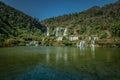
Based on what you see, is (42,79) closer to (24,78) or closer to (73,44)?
(24,78)

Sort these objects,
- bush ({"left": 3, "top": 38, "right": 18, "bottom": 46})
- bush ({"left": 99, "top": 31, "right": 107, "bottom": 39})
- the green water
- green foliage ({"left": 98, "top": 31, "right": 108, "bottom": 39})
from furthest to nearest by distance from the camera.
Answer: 1. green foliage ({"left": 98, "top": 31, "right": 108, "bottom": 39})
2. bush ({"left": 99, "top": 31, "right": 107, "bottom": 39})
3. bush ({"left": 3, "top": 38, "right": 18, "bottom": 46})
4. the green water

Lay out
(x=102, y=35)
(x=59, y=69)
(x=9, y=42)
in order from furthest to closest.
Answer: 1. (x=102, y=35)
2. (x=9, y=42)
3. (x=59, y=69)

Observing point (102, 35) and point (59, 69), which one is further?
point (102, 35)

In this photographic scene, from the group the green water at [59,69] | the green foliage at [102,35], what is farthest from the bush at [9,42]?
the green water at [59,69]

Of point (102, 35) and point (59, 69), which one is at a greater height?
point (102, 35)

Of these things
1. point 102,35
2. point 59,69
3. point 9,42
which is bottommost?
point 59,69

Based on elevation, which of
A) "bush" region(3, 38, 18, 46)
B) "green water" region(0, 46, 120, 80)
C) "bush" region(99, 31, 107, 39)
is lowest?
"green water" region(0, 46, 120, 80)

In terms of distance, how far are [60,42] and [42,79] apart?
5725 inches

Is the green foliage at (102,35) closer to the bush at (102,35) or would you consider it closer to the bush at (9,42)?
the bush at (102,35)

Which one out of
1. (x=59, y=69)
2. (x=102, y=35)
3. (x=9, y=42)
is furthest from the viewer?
(x=102, y=35)

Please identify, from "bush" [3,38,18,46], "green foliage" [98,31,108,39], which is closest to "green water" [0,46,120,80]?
"bush" [3,38,18,46]

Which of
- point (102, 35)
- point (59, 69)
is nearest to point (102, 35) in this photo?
point (102, 35)

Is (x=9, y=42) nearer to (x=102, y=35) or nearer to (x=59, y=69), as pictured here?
(x=102, y=35)

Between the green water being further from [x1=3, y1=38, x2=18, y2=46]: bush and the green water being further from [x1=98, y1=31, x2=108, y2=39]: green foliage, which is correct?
[x1=98, y1=31, x2=108, y2=39]: green foliage
